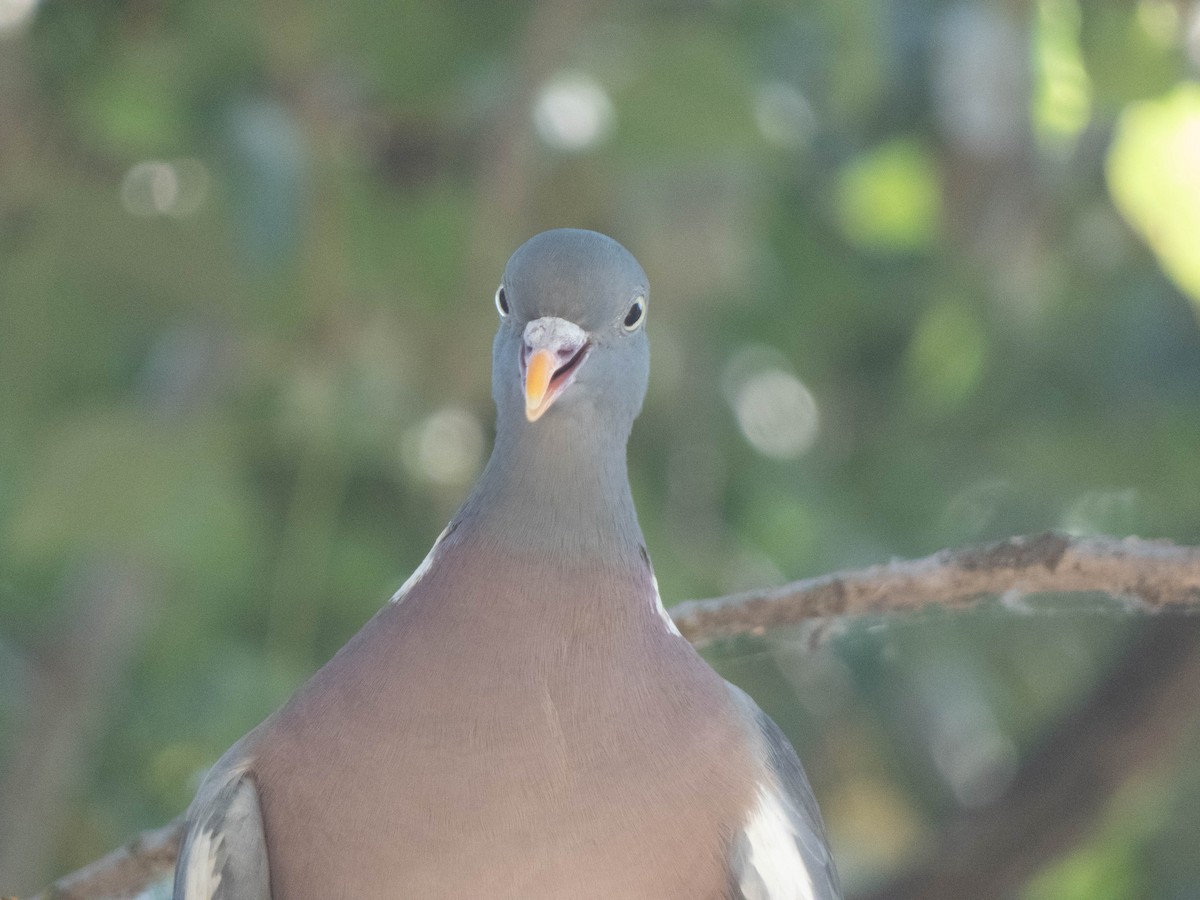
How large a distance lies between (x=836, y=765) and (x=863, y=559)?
3.58 feet

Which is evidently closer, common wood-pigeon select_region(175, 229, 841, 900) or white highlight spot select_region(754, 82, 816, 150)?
common wood-pigeon select_region(175, 229, 841, 900)

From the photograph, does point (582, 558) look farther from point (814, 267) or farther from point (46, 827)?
point (814, 267)

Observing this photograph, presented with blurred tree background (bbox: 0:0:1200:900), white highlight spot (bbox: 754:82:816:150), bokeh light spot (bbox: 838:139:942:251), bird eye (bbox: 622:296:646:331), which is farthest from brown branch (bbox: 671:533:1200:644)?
bokeh light spot (bbox: 838:139:942:251)

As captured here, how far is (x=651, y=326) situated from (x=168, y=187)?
92 centimetres

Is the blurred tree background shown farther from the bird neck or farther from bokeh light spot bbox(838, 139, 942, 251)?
the bird neck

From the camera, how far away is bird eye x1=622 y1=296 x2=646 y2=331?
1.81 m

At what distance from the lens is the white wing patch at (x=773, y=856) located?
1.58 m

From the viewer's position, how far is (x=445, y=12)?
3.20m

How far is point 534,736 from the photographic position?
1520mm

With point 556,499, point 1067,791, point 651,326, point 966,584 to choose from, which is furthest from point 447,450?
point 966,584

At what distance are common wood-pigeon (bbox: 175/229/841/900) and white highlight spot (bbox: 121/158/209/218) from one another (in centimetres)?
149

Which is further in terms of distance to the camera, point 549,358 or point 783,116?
point 783,116

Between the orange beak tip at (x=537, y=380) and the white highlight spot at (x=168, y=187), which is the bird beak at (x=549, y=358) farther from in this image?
the white highlight spot at (x=168, y=187)

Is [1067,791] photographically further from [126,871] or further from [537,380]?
[126,871]
